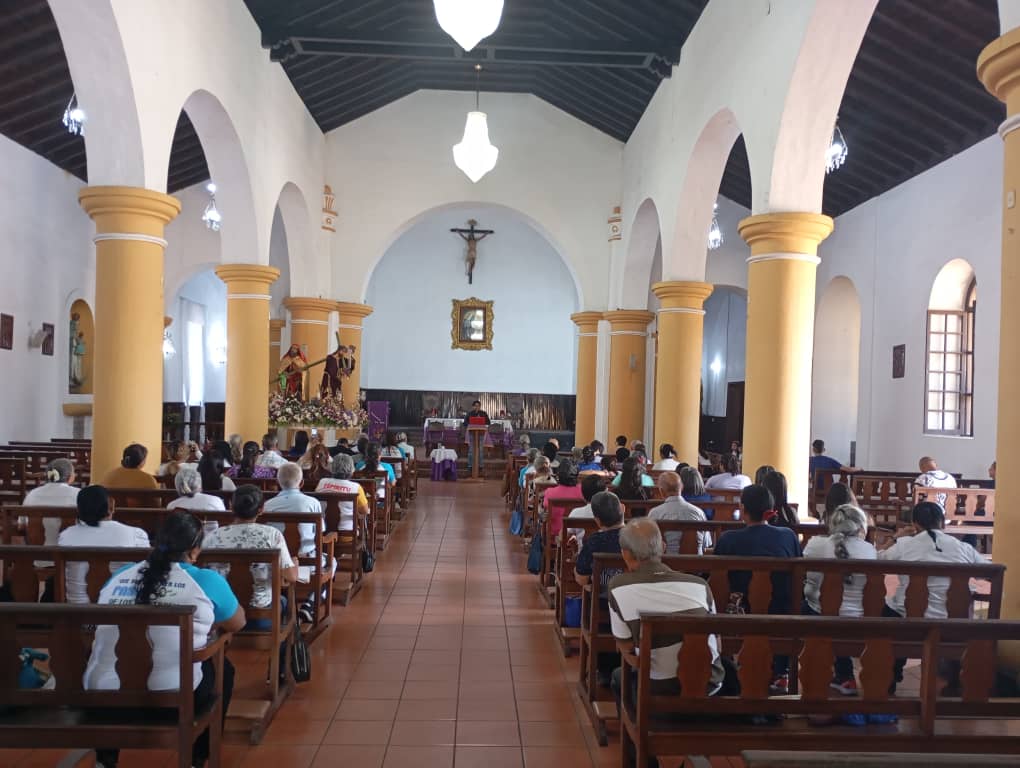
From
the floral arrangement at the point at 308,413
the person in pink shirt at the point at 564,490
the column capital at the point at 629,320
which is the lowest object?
the person in pink shirt at the point at 564,490

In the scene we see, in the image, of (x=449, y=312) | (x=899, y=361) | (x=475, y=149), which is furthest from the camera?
(x=449, y=312)

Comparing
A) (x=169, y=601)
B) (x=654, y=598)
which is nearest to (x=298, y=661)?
(x=169, y=601)

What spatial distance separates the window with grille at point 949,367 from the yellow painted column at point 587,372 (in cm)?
633

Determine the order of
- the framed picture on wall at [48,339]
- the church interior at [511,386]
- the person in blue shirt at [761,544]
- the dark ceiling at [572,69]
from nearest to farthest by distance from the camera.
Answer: the church interior at [511,386] → the person in blue shirt at [761,544] → the dark ceiling at [572,69] → the framed picture on wall at [48,339]

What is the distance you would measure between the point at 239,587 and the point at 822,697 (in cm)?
247

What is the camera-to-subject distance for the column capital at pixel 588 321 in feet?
53.7

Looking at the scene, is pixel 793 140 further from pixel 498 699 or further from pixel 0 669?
pixel 0 669

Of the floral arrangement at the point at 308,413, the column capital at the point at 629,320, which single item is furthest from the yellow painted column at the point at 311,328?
the column capital at the point at 629,320

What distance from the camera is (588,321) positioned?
1655 cm

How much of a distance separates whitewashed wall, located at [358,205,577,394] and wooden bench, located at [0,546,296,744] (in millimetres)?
17911

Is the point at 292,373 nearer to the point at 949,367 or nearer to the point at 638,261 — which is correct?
the point at 638,261

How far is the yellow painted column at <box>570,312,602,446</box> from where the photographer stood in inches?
657

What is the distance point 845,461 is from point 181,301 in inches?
558

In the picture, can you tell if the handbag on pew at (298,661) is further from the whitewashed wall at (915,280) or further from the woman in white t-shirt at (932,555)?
the whitewashed wall at (915,280)
